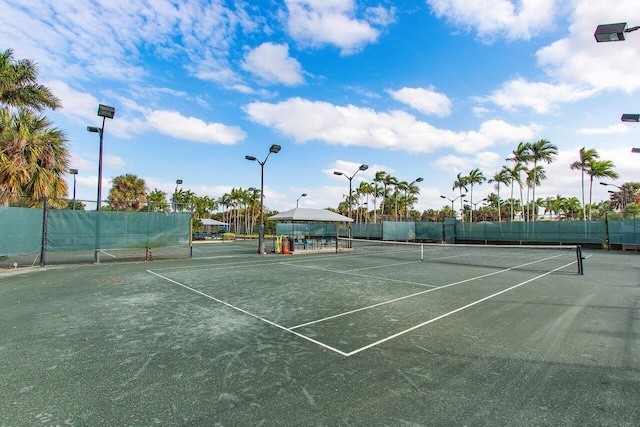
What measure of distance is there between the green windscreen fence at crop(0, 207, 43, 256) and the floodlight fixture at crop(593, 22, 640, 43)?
19321 millimetres

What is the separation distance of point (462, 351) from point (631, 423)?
1.84 metres

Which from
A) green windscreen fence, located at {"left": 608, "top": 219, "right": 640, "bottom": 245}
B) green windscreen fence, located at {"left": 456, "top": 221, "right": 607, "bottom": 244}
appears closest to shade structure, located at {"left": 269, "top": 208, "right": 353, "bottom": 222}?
green windscreen fence, located at {"left": 456, "top": 221, "right": 607, "bottom": 244}

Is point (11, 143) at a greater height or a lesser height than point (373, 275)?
greater

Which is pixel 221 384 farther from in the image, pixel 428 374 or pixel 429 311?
pixel 429 311

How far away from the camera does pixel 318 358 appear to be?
167 inches

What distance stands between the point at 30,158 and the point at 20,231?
2943 millimetres

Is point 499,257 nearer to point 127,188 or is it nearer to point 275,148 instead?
point 275,148

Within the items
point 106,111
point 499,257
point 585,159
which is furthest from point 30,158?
point 585,159

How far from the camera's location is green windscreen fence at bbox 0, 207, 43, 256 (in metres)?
11.7

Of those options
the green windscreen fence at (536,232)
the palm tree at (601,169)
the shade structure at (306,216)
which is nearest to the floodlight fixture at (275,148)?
the shade structure at (306,216)

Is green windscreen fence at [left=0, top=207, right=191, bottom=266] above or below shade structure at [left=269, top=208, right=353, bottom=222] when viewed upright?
below

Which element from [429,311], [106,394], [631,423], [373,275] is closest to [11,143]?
[106,394]

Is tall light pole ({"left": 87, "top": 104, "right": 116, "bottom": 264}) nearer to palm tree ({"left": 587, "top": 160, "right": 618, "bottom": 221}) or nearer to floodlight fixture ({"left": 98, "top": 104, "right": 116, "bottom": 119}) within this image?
floodlight fixture ({"left": 98, "top": 104, "right": 116, "bottom": 119})

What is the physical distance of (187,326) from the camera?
5.58 m
